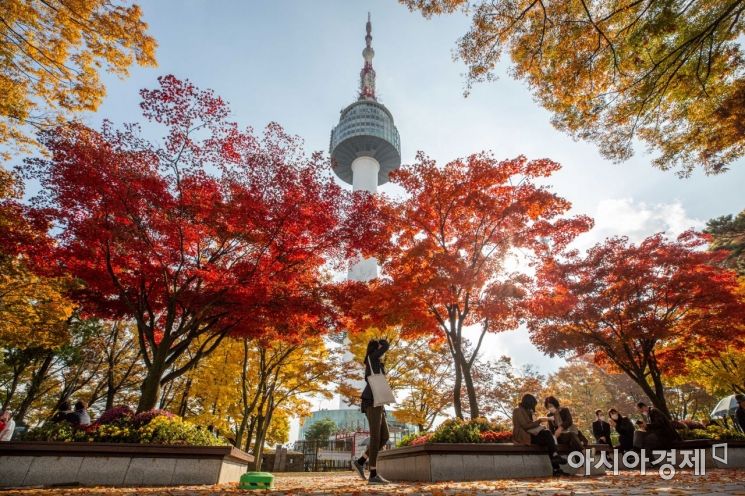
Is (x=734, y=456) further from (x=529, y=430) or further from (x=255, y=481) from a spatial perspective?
(x=255, y=481)

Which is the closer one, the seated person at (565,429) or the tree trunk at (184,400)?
the seated person at (565,429)

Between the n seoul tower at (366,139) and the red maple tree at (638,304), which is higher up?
the n seoul tower at (366,139)

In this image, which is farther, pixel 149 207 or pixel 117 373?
pixel 117 373

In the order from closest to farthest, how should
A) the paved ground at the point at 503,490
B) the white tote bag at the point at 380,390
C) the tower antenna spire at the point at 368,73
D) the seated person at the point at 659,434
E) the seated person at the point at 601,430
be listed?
the paved ground at the point at 503,490 → the white tote bag at the point at 380,390 → the seated person at the point at 659,434 → the seated person at the point at 601,430 → the tower antenna spire at the point at 368,73

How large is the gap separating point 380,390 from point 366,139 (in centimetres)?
6769

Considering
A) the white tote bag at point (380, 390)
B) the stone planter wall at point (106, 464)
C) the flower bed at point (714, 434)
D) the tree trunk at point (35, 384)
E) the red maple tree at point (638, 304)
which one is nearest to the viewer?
the white tote bag at point (380, 390)

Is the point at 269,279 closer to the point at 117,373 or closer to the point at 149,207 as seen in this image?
the point at 149,207

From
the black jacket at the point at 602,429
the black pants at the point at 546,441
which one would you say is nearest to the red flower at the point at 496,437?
the black pants at the point at 546,441

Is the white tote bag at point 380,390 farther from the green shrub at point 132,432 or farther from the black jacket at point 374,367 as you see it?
the green shrub at point 132,432

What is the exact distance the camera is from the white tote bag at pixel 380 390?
5574 mm

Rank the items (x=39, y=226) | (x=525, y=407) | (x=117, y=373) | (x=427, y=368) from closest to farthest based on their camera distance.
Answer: (x=525, y=407) → (x=39, y=226) → (x=427, y=368) → (x=117, y=373)

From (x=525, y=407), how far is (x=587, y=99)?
6286mm

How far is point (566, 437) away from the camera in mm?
7855

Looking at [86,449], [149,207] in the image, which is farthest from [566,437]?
[149,207]
